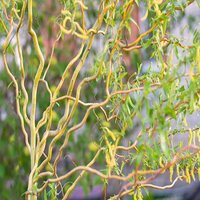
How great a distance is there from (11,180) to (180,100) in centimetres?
150

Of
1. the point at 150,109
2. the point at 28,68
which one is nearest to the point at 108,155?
the point at 150,109

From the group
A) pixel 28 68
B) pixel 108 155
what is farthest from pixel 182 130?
pixel 28 68

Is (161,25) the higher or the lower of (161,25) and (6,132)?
the higher

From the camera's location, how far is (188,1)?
5.38 feet

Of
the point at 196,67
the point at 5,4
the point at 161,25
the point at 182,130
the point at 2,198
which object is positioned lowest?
the point at 2,198

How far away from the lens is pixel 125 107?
1627mm

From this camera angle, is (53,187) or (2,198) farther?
(2,198)

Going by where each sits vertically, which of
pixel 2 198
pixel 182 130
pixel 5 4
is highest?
pixel 5 4

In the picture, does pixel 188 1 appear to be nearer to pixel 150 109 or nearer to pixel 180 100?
pixel 180 100

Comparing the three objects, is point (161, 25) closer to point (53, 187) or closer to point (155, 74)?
point (155, 74)

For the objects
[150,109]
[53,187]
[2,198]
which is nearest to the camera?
[150,109]

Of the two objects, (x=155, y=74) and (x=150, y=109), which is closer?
(x=150, y=109)

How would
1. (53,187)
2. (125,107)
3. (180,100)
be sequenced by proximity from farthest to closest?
(53,187)
(125,107)
(180,100)

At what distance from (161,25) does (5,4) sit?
0.54m
